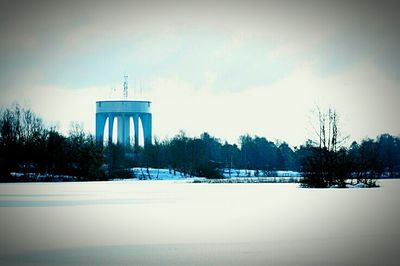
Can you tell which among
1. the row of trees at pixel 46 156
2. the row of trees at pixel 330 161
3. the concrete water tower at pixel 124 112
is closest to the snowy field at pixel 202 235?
the row of trees at pixel 330 161

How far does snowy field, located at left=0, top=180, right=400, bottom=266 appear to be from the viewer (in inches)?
590

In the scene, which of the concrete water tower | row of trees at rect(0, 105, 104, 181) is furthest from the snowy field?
the concrete water tower

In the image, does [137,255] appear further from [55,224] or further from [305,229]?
[55,224]

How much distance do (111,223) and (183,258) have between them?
29.0 feet

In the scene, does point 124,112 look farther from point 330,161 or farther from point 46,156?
point 330,161

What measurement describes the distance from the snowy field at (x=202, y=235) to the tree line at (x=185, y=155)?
2255cm

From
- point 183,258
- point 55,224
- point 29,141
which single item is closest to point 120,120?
point 29,141

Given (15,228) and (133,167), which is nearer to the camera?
(15,228)

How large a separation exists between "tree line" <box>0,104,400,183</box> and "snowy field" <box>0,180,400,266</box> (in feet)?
74.0

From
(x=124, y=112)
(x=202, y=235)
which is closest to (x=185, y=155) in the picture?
(x=124, y=112)

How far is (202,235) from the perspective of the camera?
19.3 meters

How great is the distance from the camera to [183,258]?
14914 mm

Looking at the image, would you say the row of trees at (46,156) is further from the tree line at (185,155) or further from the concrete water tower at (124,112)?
the concrete water tower at (124,112)

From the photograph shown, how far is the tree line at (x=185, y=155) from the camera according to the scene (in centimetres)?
5394
